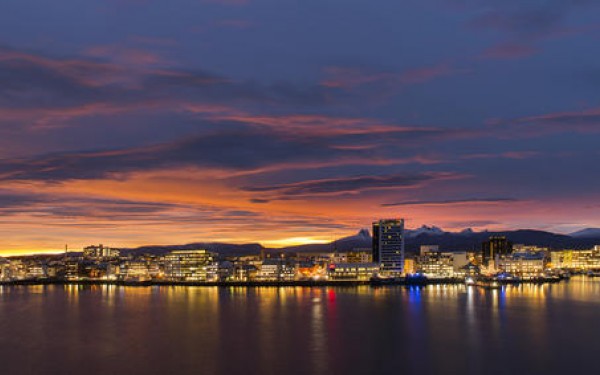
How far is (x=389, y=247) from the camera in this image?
196 feet

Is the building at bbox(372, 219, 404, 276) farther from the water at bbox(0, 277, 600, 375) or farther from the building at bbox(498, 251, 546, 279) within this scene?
the water at bbox(0, 277, 600, 375)

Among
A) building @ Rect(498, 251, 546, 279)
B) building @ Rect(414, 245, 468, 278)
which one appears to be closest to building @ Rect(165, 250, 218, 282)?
building @ Rect(414, 245, 468, 278)

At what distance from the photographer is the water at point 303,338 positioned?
15641 millimetres

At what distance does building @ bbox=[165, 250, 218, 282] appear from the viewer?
55375 mm

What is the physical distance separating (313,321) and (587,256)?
7001 cm

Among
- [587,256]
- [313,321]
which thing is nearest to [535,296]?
[313,321]

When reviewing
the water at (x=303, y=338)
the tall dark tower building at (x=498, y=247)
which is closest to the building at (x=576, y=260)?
the tall dark tower building at (x=498, y=247)

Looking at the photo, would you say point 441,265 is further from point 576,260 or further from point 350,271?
point 576,260

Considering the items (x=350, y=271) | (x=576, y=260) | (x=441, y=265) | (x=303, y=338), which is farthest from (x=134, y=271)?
(x=576, y=260)

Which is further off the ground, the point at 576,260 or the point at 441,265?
the point at 441,265

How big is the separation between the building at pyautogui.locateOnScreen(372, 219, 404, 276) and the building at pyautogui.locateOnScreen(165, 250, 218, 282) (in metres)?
14.0

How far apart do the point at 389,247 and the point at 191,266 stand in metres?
17.1

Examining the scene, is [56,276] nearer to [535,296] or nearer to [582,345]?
[535,296]

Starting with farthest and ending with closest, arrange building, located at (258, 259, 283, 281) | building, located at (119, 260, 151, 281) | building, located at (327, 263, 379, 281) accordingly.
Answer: building, located at (119, 260, 151, 281), building, located at (258, 259, 283, 281), building, located at (327, 263, 379, 281)
